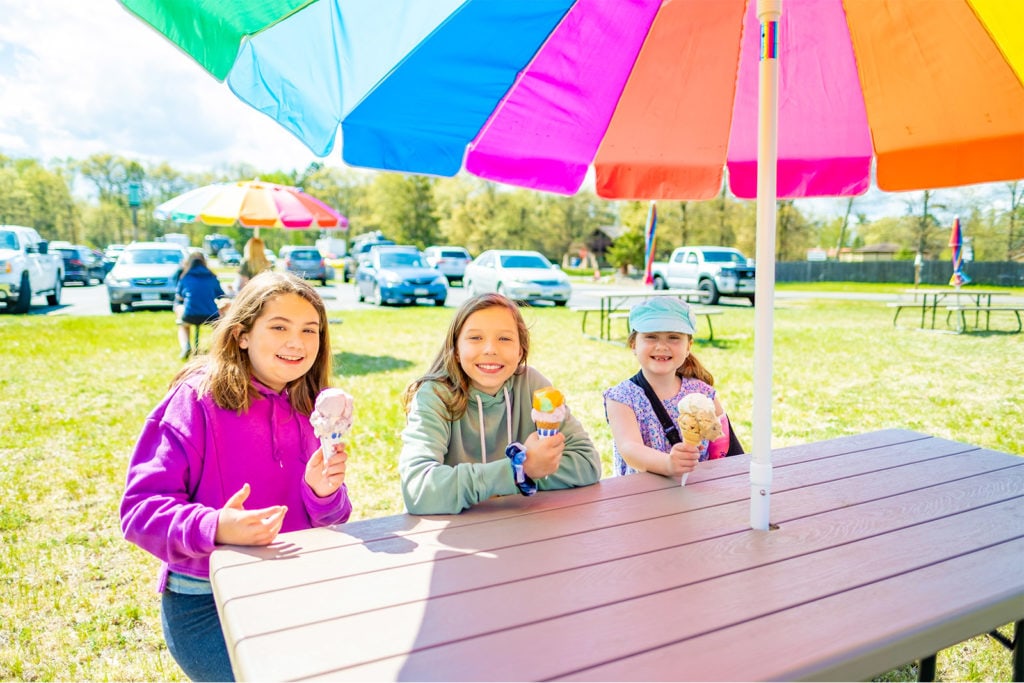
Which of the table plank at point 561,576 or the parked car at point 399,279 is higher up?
the parked car at point 399,279

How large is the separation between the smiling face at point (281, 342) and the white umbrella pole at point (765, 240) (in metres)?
1.32

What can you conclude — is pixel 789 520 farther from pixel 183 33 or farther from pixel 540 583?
pixel 183 33

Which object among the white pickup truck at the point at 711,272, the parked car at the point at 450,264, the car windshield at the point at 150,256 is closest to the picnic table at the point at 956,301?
the white pickup truck at the point at 711,272

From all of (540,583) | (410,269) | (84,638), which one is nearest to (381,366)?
(84,638)

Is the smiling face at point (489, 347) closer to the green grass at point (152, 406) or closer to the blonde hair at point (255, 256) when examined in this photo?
the green grass at point (152, 406)

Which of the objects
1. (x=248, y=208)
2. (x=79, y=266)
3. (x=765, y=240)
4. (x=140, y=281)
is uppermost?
(x=79, y=266)

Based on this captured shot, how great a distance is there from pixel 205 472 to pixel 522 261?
652 inches

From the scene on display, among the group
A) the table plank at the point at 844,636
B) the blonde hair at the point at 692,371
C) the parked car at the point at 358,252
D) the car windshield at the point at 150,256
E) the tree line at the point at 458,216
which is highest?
the tree line at the point at 458,216

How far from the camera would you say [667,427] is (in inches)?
105

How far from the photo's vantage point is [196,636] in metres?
1.78

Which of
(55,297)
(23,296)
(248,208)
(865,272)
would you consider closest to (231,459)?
(248,208)

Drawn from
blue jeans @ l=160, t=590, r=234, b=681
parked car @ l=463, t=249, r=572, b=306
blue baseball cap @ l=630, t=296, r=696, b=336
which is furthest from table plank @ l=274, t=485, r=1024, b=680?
parked car @ l=463, t=249, r=572, b=306

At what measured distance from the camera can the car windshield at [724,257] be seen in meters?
19.8

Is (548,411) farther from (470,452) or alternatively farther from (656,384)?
(656,384)
